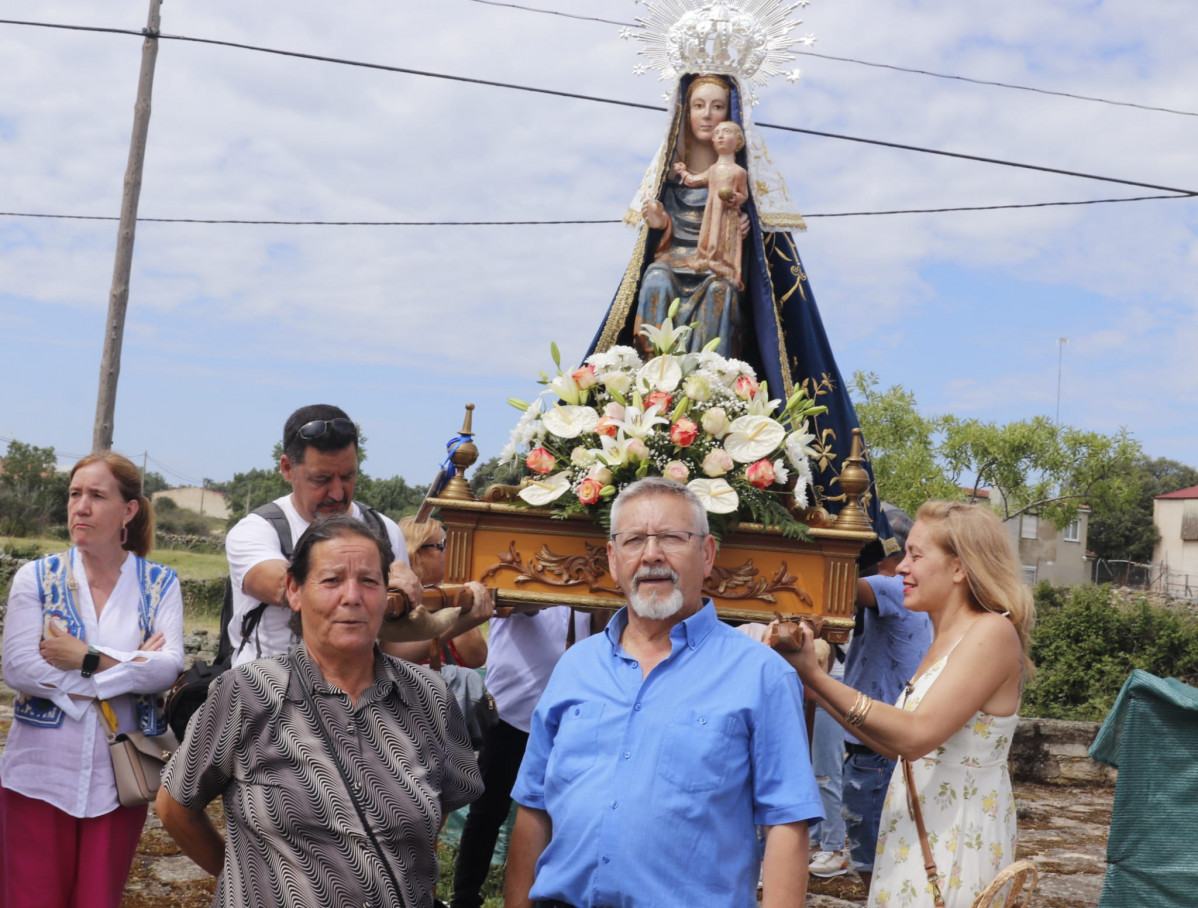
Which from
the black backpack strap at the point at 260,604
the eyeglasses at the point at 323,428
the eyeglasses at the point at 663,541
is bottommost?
the black backpack strap at the point at 260,604

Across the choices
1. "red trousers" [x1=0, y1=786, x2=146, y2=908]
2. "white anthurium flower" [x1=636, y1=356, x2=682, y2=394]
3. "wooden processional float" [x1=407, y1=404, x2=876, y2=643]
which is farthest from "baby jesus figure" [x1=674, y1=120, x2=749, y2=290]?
"red trousers" [x1=0, y1=786, x2=146, y2=908]

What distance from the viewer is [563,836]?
8.09ft

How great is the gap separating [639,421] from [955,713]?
1.26 m

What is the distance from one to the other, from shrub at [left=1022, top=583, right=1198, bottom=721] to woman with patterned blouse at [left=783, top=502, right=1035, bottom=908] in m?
8.28

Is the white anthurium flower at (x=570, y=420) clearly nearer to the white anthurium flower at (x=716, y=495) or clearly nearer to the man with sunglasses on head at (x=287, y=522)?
the white anthurium flower at (x=716, y=495)

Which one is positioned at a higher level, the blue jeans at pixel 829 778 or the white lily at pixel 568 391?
the white lily at pixel 568 391

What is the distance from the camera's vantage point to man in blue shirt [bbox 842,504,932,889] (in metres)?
4.47

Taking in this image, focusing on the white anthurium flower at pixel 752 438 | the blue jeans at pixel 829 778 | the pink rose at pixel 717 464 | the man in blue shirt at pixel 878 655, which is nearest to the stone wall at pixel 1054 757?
the blue jeans at pixel 829 778

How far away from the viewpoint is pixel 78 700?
3473mm

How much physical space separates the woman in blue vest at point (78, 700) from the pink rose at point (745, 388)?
1.95 metres

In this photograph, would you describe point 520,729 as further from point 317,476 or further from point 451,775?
point 451,775

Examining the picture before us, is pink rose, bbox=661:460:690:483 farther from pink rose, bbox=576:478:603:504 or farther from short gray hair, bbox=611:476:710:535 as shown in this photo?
short gray hair, bbox=611:476:710:535

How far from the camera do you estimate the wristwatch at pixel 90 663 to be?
345 centimetres

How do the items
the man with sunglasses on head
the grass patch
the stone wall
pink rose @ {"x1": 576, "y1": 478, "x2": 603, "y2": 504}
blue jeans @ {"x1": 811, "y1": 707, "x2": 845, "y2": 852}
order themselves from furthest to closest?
the grass patch → the stone wall → blue jeans @ {"x1": 811, "y1": 707, "x2": 845, "y2": 852} → pink rose @ {"x1": 576, "y1": 478, "x2": 603, "y2": 504} → the man with sunglasses on head
